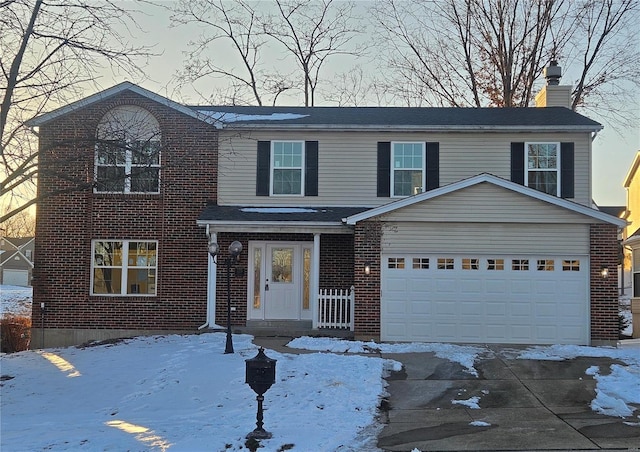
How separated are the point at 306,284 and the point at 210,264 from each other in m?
2.54

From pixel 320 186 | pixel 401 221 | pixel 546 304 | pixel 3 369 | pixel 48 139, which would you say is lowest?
pixel 3 369

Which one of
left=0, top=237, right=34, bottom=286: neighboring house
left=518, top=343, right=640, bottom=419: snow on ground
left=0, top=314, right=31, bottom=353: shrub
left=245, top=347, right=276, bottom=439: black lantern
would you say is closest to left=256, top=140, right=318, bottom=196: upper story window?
left=518, top=343, right=640, bottom=419: snow on ground

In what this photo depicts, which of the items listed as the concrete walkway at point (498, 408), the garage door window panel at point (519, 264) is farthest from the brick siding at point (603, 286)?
the concrete walkway at point (498, 408)

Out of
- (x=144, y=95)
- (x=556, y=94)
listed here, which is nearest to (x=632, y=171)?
(x=556, y=94)

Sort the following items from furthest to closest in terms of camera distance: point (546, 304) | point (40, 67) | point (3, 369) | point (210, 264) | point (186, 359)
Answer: point (210, 264)
point (546, 304)
point (3, 369)
point (186, 359)
point (40, 67)

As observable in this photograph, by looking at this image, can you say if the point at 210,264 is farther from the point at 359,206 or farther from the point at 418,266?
the point at 418,266

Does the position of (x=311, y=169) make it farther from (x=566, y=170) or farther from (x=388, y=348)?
(x=566, y=170)

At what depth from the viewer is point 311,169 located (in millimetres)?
15492

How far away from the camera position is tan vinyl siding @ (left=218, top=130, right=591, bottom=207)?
1542 cm

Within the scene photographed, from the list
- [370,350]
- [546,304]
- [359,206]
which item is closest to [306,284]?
[359,206]

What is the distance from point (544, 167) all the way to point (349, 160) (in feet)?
17.0

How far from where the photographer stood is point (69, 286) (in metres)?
15.0

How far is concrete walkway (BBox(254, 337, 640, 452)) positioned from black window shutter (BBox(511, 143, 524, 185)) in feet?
17.8

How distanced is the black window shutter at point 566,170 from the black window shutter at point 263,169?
776cm
